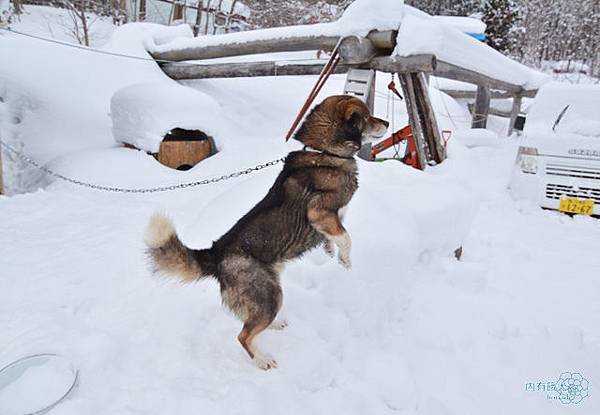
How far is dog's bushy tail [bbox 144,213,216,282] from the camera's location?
6.42 feet

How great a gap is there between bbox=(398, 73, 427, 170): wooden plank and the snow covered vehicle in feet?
4.39

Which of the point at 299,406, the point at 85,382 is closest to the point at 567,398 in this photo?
the point at 299,406

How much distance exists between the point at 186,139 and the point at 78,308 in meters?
4.60

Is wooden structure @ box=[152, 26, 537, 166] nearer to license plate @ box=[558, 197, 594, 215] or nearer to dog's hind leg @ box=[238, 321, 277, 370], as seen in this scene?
license plate @ box=[558, 197, 594, 215]

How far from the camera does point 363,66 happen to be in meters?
4.81

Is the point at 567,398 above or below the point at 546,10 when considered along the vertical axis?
below

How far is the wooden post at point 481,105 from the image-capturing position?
9414 millimetres

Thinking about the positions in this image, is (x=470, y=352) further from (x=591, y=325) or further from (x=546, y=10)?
(x=546, y=10)

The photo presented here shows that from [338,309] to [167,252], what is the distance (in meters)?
1.22

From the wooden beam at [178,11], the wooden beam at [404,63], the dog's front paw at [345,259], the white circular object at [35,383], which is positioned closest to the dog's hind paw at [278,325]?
the dog's front paw at [345,259]

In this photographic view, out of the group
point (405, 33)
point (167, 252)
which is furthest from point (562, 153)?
point (167, 252)

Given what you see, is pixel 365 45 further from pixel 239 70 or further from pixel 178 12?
pixel 178 12

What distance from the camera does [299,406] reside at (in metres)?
1.82

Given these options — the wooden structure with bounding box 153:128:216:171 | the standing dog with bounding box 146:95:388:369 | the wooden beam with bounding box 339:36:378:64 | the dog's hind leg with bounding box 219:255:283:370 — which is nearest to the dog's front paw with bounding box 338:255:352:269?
the standing dog with bounding box 146:95:388:369
